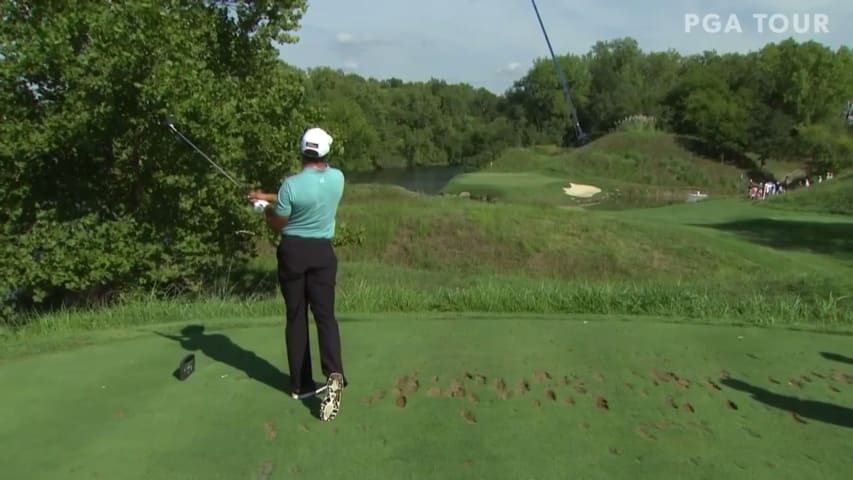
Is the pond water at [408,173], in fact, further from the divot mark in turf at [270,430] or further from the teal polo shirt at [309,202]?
the divot mark in turf at [270,430]

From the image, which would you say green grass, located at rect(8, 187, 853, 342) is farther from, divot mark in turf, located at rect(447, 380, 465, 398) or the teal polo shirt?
the teal polo shirt

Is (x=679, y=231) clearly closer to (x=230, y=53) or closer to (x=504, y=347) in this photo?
(x=230, y=53)

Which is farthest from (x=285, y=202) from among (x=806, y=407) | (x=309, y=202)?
(x=806, y=407)

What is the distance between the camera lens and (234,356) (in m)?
6.04

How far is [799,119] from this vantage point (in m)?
80.2

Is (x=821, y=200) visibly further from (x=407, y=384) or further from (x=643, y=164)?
(x=407, y=384)

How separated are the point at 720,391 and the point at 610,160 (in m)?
71.3

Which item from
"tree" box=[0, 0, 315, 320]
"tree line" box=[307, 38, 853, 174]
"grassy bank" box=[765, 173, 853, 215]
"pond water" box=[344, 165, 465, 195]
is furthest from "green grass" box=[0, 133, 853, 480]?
"pond water" box=[344, 165, 465, 195]

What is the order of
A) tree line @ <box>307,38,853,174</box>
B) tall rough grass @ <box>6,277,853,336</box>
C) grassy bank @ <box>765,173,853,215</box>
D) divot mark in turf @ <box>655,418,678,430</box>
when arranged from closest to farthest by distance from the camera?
1. divot mark in turf @ <box>655,418,678,430</box>
2. tall rough grass @ <box>6,277,853,336</box>
3. grassy bank @ <box>765,173,853,215</box>
4. tree line @ <box>307,38,853,174</box>

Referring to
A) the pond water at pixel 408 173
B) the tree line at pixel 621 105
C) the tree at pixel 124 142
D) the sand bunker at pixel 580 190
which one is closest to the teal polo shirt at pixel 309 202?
the tree at pixel 124 142

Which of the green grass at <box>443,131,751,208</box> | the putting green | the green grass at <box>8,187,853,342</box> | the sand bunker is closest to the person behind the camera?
the putting green

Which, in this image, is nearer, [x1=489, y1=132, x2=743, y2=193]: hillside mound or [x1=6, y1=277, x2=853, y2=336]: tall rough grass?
[x1=6, y1=277, x2=853, y2=336]: tall rough grass

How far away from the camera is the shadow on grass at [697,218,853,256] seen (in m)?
24.7

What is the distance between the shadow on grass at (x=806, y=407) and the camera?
459cm
